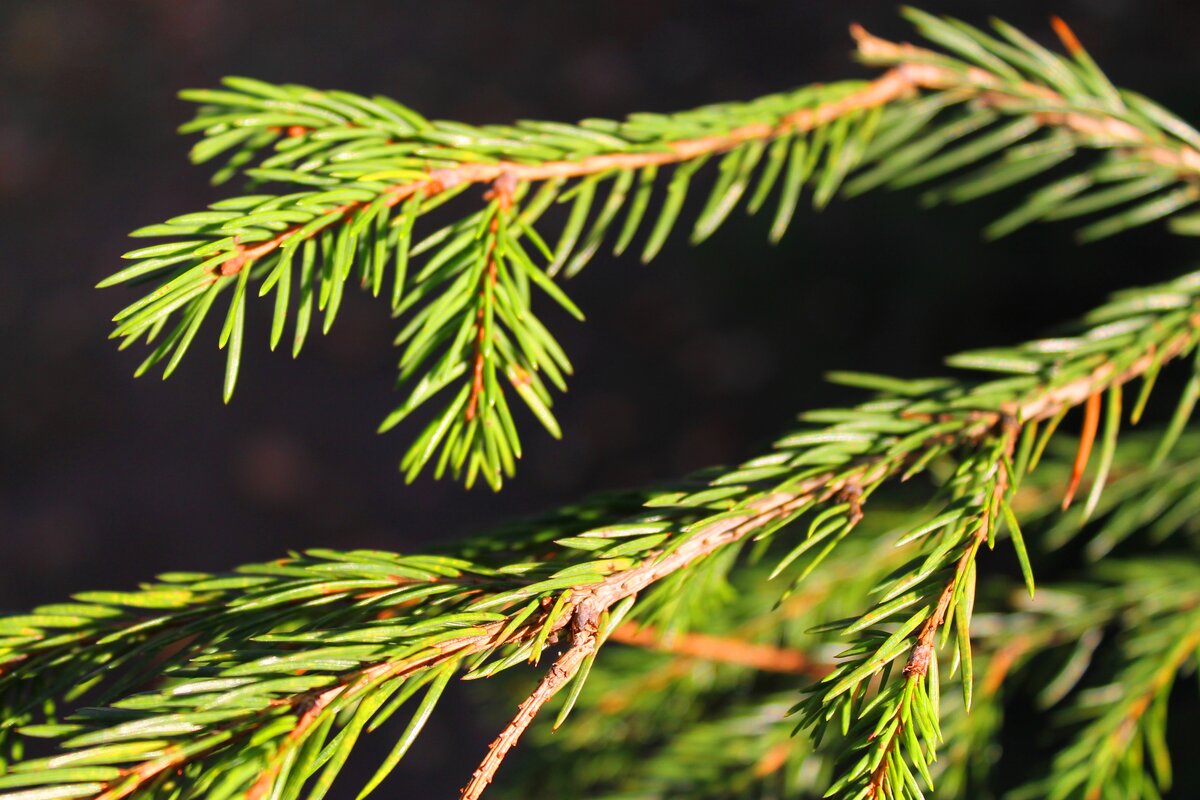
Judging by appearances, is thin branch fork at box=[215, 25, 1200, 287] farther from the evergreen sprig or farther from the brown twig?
the brown twig

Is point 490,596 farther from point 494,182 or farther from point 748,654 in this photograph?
point 748,654

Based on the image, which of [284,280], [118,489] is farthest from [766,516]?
[118,489]

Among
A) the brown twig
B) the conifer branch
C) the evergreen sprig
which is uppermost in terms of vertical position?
the evergreen sprig

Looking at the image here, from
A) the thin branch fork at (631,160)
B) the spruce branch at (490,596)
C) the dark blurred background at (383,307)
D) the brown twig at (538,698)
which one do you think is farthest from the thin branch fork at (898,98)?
the dark blurred background at (383,307)

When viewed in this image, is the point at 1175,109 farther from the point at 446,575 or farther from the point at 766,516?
the point at 446,575

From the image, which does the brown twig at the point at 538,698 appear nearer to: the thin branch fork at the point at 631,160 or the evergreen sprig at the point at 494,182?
the evergreen sprig at the point at 494,182

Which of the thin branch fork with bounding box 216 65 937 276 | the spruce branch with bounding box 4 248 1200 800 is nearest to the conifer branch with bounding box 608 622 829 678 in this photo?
the spruce branch with bounding box 4 248 1200 800
